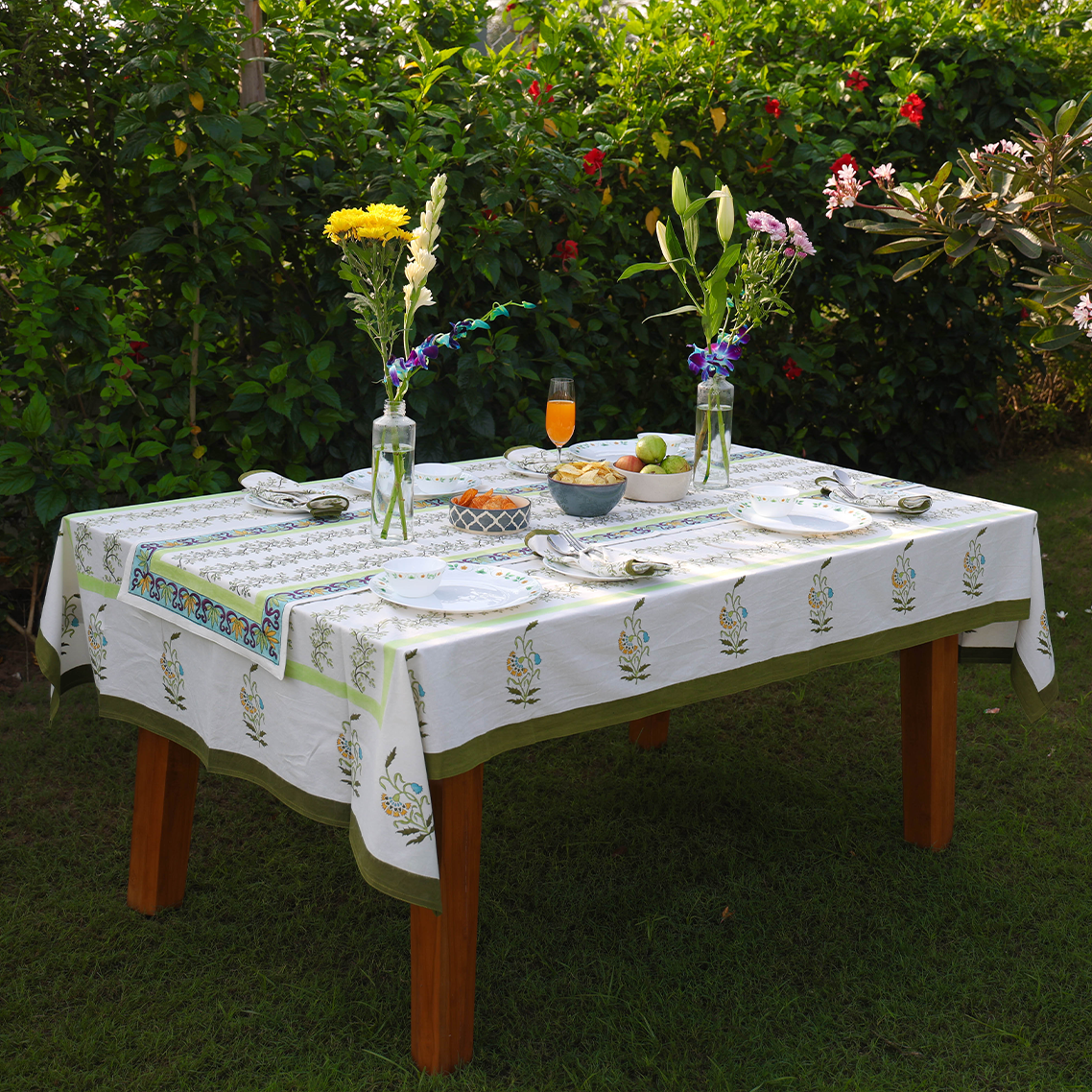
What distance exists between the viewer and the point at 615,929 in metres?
2.34

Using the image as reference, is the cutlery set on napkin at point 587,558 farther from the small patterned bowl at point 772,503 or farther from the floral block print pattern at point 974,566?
the floral block print pattern at point 974,566

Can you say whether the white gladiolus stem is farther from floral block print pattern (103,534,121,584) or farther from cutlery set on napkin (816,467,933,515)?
cutlery set on napkin (816,467,933,515)

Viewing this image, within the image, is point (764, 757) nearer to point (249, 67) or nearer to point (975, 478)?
point (249, 67)

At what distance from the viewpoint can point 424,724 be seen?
1585 millimetres

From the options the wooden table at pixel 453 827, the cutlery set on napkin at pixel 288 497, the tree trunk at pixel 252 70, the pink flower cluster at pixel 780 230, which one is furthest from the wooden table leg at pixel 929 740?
the tree trunk at pixel 252 70

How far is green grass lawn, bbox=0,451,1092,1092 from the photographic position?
6.39 ft

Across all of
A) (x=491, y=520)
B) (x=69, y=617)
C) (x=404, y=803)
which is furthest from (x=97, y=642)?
(x=404, y=803)

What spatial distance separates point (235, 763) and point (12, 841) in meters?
1.06

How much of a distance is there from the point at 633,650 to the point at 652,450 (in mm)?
725

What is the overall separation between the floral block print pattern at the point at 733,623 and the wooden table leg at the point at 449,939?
48cm

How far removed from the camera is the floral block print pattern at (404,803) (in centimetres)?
157

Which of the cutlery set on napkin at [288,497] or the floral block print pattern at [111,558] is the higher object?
the cutlery set on napkin at [288,497]

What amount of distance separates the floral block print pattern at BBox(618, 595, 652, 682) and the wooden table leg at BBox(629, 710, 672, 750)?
137cm

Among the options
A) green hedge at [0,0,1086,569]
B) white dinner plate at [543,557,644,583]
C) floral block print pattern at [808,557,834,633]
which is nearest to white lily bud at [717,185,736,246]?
floral block print pattern at [808,557,834,633]
